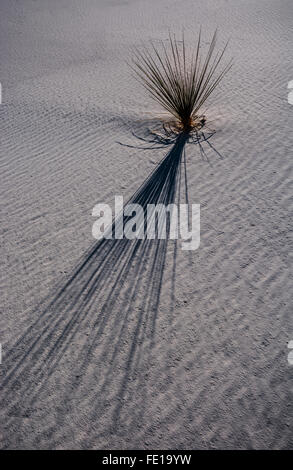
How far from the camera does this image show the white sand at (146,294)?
1.82 meters

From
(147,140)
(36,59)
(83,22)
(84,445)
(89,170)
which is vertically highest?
(83,22)

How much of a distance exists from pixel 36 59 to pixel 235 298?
21.1ft

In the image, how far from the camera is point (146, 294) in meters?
2.38

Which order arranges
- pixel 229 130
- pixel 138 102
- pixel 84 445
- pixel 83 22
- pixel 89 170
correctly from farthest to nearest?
1. pixel 83 22
2. pixel 138 102
3. pixel 229 130
4. pixel 89 170
5. pixel 84 445

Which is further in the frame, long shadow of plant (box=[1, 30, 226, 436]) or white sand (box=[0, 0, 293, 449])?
long shadow of plant (box=[1, 30, 226, 436])

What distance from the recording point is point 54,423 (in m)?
1.83

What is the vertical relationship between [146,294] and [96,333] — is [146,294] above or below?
above

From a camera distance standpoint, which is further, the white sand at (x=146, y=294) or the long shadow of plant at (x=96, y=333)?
the long shadow of plant at (x=96, y=333)

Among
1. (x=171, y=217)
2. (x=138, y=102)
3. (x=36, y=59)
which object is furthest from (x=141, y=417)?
(x=36, y=59)

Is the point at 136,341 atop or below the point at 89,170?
below

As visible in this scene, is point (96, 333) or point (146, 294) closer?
point (96, 333)

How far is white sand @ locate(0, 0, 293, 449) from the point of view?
1.82m

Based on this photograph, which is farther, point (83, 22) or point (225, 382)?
point (83, 22)

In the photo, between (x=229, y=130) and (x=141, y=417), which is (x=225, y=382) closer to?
(x=141, y=417)
